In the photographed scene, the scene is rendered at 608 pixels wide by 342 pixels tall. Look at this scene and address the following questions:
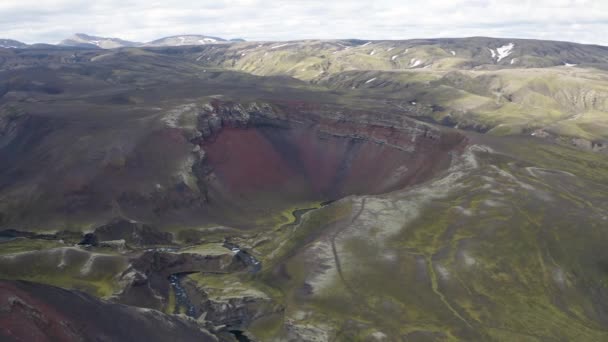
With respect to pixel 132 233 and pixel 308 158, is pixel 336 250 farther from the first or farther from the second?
pixel 308 158

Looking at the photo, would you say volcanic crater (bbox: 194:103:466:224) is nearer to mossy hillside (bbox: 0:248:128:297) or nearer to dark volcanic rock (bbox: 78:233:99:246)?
dark volcanic rock (bbox: 78:233:99:246)

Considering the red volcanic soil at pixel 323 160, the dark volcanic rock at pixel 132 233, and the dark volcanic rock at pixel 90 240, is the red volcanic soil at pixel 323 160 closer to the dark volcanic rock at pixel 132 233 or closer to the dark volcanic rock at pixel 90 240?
the dark volcanic rock at pixel 132 233

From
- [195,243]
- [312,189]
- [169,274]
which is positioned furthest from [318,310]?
[312,189]

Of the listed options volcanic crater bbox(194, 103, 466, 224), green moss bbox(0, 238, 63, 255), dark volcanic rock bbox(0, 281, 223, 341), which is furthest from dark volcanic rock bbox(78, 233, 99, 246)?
dark volcanic rock bbox(0, 281, 223, 341)

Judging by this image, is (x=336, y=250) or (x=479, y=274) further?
(x=336, y=250)

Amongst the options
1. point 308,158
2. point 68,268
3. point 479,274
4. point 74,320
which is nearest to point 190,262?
point 68,268

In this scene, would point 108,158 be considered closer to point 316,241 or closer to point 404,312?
point 316,241
